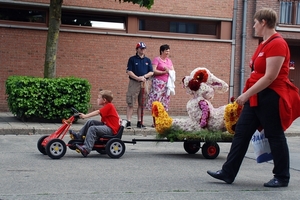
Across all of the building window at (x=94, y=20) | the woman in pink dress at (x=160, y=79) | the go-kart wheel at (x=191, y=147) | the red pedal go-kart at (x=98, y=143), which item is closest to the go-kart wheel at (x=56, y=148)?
the red pedal go-kart at (x=98, y=143)

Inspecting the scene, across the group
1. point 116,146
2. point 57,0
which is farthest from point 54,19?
point 116,146

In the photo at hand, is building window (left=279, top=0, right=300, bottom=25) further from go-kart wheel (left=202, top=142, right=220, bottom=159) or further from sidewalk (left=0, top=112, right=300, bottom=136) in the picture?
go-kart wheel (left=202, top=142, right=220, bottom=159)

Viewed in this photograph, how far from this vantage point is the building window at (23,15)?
16641 millimetres

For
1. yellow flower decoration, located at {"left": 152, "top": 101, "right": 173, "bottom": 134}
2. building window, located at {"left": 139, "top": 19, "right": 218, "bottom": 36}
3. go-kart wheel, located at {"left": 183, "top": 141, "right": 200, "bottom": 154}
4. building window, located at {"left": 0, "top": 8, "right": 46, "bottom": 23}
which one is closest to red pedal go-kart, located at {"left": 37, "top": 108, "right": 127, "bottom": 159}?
yellow flower decoration, located at {"left": 152, "top": 101, "right": 173, "bottom": 134}

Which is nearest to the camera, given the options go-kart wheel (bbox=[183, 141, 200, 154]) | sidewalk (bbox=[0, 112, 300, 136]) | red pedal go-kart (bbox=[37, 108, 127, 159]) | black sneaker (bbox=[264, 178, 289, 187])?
black sneaker (bbox=[264, 178, 289, 187])

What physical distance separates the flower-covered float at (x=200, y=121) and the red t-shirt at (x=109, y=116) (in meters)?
0.67

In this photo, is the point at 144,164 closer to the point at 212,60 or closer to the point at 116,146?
the point at 116,146

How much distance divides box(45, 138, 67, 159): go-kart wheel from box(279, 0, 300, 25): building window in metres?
12.9

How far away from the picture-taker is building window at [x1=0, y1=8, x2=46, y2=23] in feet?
54.6

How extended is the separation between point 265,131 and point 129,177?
180 centimetres

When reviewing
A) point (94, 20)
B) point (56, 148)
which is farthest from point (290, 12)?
point (56, 148)

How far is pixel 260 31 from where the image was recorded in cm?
673

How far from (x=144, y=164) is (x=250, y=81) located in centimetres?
242

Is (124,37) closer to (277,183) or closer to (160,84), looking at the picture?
(160,84)
